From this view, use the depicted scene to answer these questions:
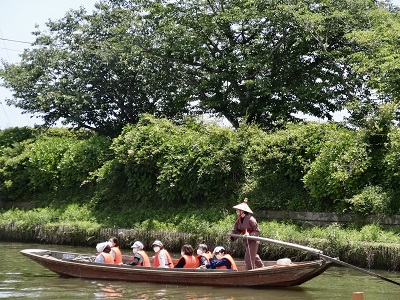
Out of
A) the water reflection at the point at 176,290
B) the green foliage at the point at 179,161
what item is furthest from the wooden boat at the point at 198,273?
the green foliage at the point at 179,161

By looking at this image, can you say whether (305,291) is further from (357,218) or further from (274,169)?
(274,169)

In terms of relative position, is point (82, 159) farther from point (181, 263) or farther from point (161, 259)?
point (181, 263)

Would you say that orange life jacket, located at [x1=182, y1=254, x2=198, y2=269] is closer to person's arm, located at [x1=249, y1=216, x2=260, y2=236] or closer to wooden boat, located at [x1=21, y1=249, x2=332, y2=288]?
wooden boat, located at [x1=21, y1=249, x2=332, y2=288]

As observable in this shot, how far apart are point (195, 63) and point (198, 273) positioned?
1450cm

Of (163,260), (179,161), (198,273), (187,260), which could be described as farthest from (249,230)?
(179,161)

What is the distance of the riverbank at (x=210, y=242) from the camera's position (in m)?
18.8

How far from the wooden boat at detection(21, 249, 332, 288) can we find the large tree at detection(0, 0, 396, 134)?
10.6m

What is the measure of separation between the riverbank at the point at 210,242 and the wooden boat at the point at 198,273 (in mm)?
2978

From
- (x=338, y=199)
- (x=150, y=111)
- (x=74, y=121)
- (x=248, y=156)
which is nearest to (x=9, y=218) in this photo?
(x=74, y=121)

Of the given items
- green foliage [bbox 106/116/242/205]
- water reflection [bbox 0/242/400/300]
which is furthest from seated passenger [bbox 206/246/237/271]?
green foliage [bbox 106/116/242/205]

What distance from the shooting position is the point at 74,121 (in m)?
31.6

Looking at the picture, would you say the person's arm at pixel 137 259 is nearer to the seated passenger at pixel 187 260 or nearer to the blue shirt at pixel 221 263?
the seated passenger at pixel 187 260

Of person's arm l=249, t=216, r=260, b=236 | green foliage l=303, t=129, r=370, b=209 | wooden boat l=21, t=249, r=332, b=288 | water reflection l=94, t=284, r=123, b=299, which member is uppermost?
green foliage l=303, t=129, r=370, b=209

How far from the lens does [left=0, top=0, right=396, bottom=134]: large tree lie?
26.4 m
